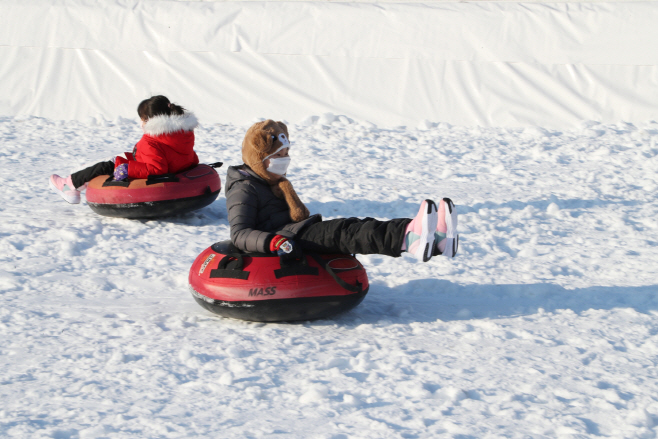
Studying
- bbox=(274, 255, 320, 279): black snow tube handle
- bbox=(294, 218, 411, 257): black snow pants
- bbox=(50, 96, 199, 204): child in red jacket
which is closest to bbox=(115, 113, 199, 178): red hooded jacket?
bbox=(50, 96, 199, 204): child in red jacket

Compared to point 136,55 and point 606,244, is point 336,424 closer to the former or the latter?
point 606,244

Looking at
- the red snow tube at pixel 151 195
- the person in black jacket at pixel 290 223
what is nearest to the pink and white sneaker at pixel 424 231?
the person in black jacket at pixel 290 223

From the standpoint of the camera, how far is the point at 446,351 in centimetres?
274

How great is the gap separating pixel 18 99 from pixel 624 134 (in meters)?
7.77

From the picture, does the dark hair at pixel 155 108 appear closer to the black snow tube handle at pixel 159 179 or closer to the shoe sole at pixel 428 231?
the black snow tube handle at pixel 159 179

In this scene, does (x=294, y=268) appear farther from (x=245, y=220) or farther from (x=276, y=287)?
(x=245, y=220)

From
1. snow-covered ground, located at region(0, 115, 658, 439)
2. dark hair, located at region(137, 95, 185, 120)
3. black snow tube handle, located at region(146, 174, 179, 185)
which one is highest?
dark hair, located at region(137, 95, 185, 120)

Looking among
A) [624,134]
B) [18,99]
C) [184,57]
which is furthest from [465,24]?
[18,99]

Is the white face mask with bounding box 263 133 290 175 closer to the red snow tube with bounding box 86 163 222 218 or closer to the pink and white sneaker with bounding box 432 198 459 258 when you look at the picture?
the pink and white sneaker with bounding box 432 198 459 258

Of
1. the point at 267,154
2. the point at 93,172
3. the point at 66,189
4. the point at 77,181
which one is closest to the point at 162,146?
→ the point at 93,172

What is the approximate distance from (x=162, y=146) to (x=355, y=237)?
7.25 feet

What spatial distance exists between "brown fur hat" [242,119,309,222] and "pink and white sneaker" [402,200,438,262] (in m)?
0.67

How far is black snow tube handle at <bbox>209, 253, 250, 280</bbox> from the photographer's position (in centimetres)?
295

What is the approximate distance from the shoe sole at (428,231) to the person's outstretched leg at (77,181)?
296 cm
